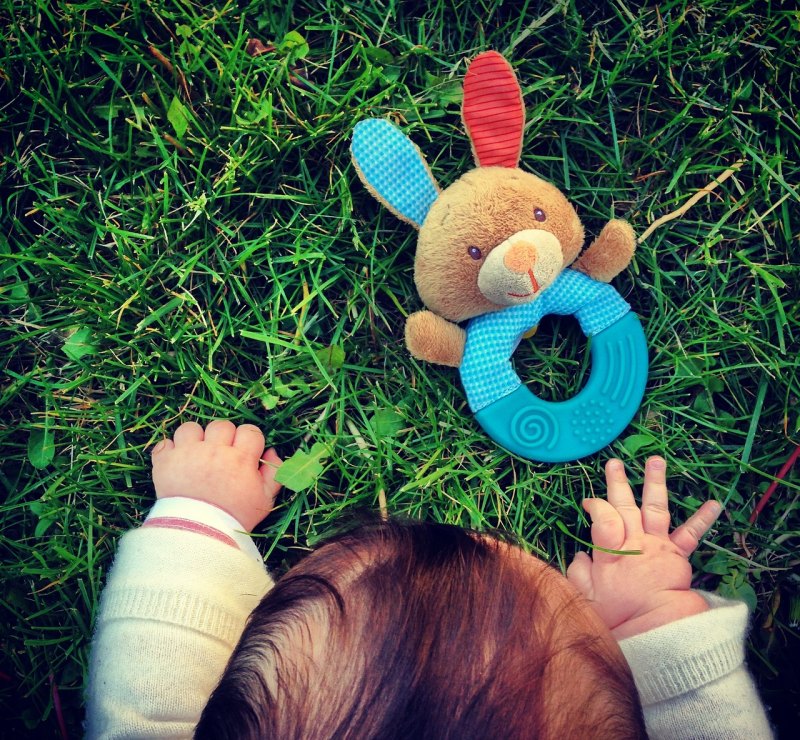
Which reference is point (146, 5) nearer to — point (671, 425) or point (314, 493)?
point (314, 493)

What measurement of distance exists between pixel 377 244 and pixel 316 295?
19 centimetres

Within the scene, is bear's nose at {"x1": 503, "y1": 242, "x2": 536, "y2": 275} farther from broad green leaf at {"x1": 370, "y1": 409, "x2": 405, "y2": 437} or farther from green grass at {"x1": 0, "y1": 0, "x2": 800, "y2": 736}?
broad green leaf at {"x1": 370, "y1": 409, "x2": 405, "y2": 437}

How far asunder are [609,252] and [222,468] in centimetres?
100

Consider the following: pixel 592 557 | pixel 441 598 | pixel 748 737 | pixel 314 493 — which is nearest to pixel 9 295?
pixel 314 493

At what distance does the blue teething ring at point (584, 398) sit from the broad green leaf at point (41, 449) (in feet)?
3.26

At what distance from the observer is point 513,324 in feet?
4.77

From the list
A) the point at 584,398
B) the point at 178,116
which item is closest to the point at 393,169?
the point at 178,116

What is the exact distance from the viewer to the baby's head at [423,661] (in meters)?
0.98

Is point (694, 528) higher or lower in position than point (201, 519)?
higher

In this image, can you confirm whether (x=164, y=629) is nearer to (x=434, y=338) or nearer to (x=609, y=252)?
(x=434, y=338)

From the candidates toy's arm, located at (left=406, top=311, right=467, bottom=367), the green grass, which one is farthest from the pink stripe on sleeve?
toy's arm, located at (left=406, top=311, right=467, bottom=367)

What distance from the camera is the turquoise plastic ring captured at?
5.04ft

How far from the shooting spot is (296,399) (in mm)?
1588

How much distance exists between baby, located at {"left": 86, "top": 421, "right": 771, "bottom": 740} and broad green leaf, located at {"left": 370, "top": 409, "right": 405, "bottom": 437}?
25 centimetres
